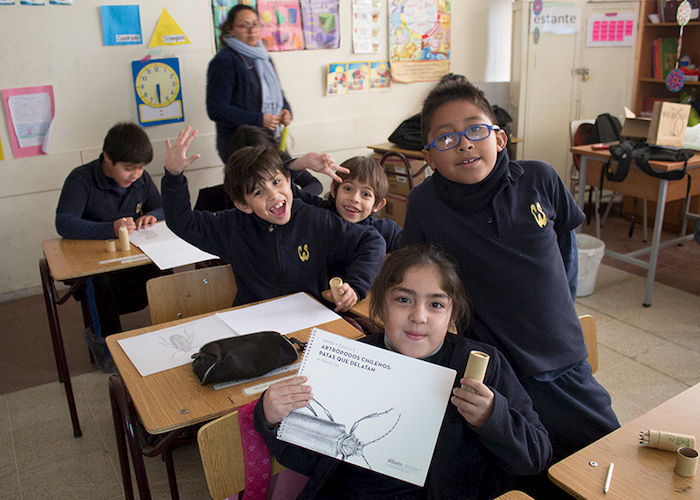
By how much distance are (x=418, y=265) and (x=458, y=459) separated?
1.35 ft

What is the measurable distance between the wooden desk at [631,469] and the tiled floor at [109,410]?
1.33 metres

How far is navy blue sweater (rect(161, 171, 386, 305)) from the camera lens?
1950 mm

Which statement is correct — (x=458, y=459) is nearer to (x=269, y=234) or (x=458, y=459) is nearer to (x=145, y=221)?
(x=269, y=234)

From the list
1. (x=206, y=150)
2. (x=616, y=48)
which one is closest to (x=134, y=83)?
(x=206, y=150)

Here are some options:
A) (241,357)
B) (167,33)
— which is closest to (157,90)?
(167,33)

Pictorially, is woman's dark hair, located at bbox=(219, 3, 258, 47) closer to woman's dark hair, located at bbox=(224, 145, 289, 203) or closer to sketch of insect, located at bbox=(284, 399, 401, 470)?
woman's dark hair, located at bbox=(224, 145, 289, 203)

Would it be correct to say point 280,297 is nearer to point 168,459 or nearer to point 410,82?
point 168,459

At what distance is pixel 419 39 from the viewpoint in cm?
468

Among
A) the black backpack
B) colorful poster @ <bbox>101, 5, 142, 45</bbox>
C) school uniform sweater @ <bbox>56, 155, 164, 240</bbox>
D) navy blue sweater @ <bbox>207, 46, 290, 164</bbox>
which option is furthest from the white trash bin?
colorful poster @ <bbox>101, 5, 142, 45</bbox>

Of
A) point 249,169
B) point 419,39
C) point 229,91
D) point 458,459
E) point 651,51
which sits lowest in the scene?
point 458,459

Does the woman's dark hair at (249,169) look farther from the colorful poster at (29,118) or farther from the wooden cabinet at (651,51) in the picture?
the wooden cabinet at (651,51)

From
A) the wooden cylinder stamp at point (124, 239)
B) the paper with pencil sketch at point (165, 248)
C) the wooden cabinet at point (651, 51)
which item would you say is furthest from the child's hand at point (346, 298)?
the wooden cabinet at point (651, 51)

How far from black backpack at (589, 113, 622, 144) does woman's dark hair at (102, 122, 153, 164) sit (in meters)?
3.49

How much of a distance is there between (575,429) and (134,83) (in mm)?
3424
